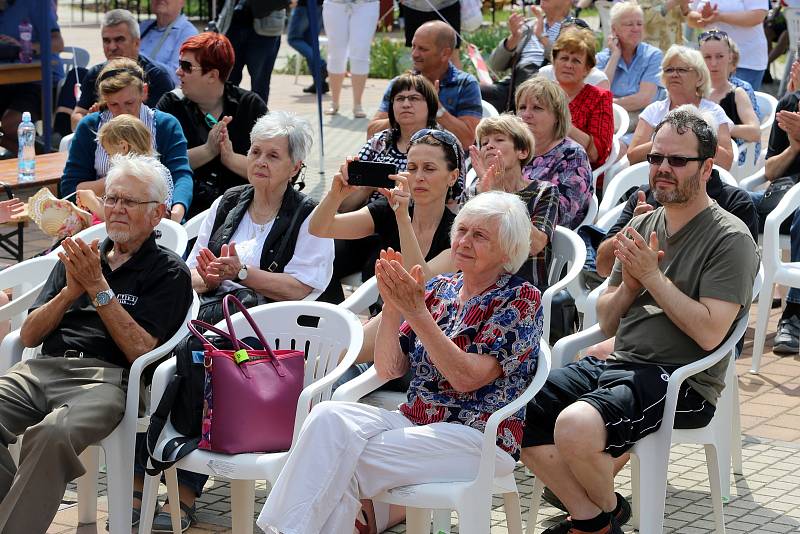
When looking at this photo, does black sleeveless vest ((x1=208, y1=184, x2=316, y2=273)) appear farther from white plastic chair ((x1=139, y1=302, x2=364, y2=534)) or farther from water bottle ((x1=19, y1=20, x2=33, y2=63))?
water bottle ((x1=19, y1=20, x2=33, y2=63))

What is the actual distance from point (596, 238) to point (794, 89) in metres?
2.63

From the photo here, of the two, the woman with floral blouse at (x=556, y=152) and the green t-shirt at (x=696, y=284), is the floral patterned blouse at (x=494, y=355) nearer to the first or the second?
the green t-shirt at (x=696, y=284)

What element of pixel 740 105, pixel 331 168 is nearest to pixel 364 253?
pixel 740 105

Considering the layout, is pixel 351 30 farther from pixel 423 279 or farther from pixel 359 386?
pixel 423 279

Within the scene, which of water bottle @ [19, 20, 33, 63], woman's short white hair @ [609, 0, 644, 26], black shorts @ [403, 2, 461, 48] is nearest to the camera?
woman's short white hair @ [609, 0, 644, 26]

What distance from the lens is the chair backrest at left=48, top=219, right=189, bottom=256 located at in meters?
5.09

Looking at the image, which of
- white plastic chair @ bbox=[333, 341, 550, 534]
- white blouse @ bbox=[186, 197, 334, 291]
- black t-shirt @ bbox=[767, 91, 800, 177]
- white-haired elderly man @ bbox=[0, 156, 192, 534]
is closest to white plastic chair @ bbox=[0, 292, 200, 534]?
white-haired elderly man @ bbox=[0, 156, 192, 534]

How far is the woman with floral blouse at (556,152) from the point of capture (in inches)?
224

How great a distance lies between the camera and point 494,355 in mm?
3730

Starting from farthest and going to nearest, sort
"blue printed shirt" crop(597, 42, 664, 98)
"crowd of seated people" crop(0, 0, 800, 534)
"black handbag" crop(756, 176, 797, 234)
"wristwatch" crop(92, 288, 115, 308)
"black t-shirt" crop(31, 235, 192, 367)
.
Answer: "blue printed shirt" crop(597, 42, 664, 98) < "black handbag" crop(756, 176, 797, 234) < "black t-shirt" crop(31, 235, 192, 367) < "wristwatch" crop(92, 288, 115, 308) < "crowd of seated people" crop(0, 0, 800, 534)

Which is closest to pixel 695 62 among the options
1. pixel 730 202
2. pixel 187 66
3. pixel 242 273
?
pixel 730 202

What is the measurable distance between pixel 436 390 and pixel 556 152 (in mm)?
2160

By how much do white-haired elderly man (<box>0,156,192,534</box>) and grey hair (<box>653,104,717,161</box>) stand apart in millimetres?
1793

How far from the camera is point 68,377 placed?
13.9ft
